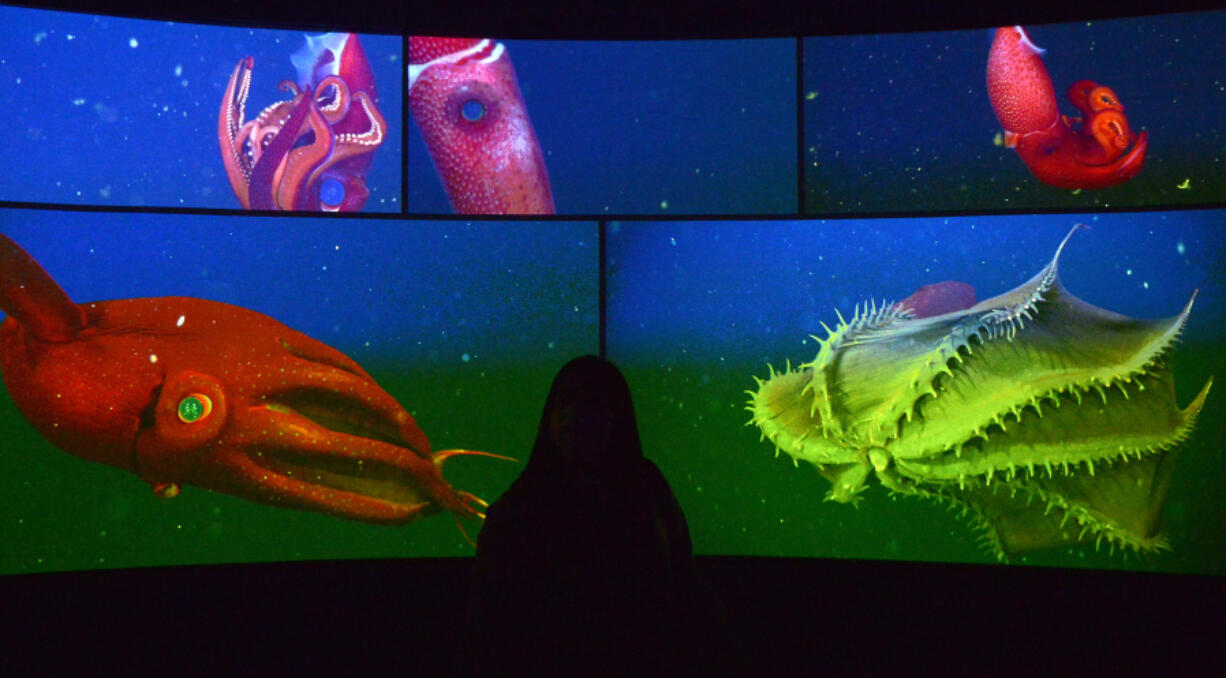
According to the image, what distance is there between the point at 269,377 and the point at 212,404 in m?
0.26

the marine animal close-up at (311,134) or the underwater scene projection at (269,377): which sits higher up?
the marine animal close-up at (311,134)

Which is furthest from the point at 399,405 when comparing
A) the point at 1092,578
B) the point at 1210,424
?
the point at 1210,424

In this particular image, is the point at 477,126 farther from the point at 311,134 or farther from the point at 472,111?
the point at 311,134

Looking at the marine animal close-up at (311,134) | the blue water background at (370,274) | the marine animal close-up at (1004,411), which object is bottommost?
the marine animal close-up at (1004,411)

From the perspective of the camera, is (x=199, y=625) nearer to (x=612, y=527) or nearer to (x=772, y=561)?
(x=772, y=561)

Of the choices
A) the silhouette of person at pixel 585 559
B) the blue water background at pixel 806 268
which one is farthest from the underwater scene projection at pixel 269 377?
the silhouette of person at pixel 585 559

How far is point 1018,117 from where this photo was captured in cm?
379

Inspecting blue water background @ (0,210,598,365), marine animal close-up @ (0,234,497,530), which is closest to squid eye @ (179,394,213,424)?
marine animal close-up @ (0,234,497,530)

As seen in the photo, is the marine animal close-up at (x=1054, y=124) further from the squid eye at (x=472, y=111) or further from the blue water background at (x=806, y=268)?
the squid eye at (x=472, y=111)

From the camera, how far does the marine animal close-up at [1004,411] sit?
362 cm

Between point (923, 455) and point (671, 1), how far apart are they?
2.25 m

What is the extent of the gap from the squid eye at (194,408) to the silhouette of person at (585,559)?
9.77 ft

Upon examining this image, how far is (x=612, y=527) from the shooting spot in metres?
1.21

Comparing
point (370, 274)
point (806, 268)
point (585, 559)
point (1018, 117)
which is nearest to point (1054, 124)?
point (1018, 117)
